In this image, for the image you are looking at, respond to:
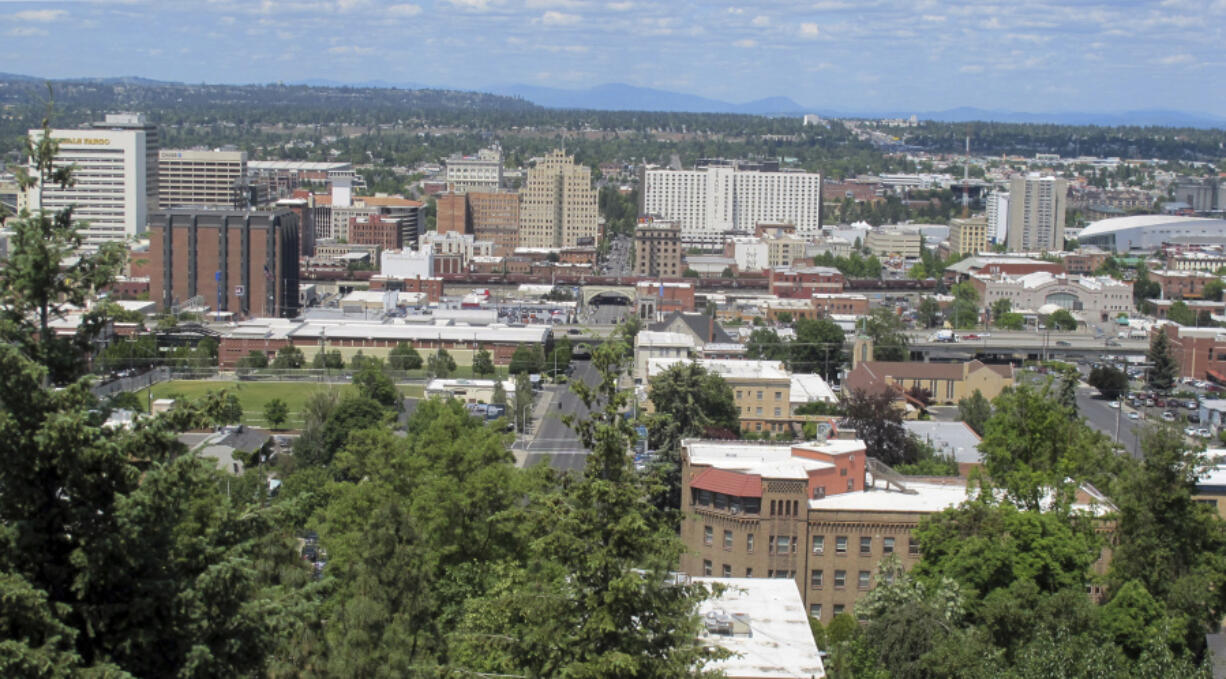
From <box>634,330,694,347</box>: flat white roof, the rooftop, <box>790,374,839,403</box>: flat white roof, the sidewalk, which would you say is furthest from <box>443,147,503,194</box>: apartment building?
the rooftop

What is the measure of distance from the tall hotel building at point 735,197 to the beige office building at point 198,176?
39.3 m

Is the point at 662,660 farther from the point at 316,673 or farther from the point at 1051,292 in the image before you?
the point at 1051,292

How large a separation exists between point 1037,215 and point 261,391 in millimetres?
79348

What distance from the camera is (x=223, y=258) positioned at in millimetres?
73125

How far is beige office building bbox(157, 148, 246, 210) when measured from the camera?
342 ft

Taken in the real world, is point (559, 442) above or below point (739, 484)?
below

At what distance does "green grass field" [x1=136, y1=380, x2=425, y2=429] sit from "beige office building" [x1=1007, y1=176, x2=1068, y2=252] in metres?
74.5

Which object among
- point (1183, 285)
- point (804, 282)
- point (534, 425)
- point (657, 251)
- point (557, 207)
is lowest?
point (534, 425)

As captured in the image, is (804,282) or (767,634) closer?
(767,634)

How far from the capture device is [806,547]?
2494 cm

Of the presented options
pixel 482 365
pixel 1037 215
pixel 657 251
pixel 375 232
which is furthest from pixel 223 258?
pixel 1037 215

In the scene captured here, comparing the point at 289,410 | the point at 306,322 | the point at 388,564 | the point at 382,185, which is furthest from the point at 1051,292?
the point at 382,185

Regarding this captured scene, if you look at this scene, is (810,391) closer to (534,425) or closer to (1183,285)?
(534,425)

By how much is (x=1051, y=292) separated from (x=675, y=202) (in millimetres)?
55142
